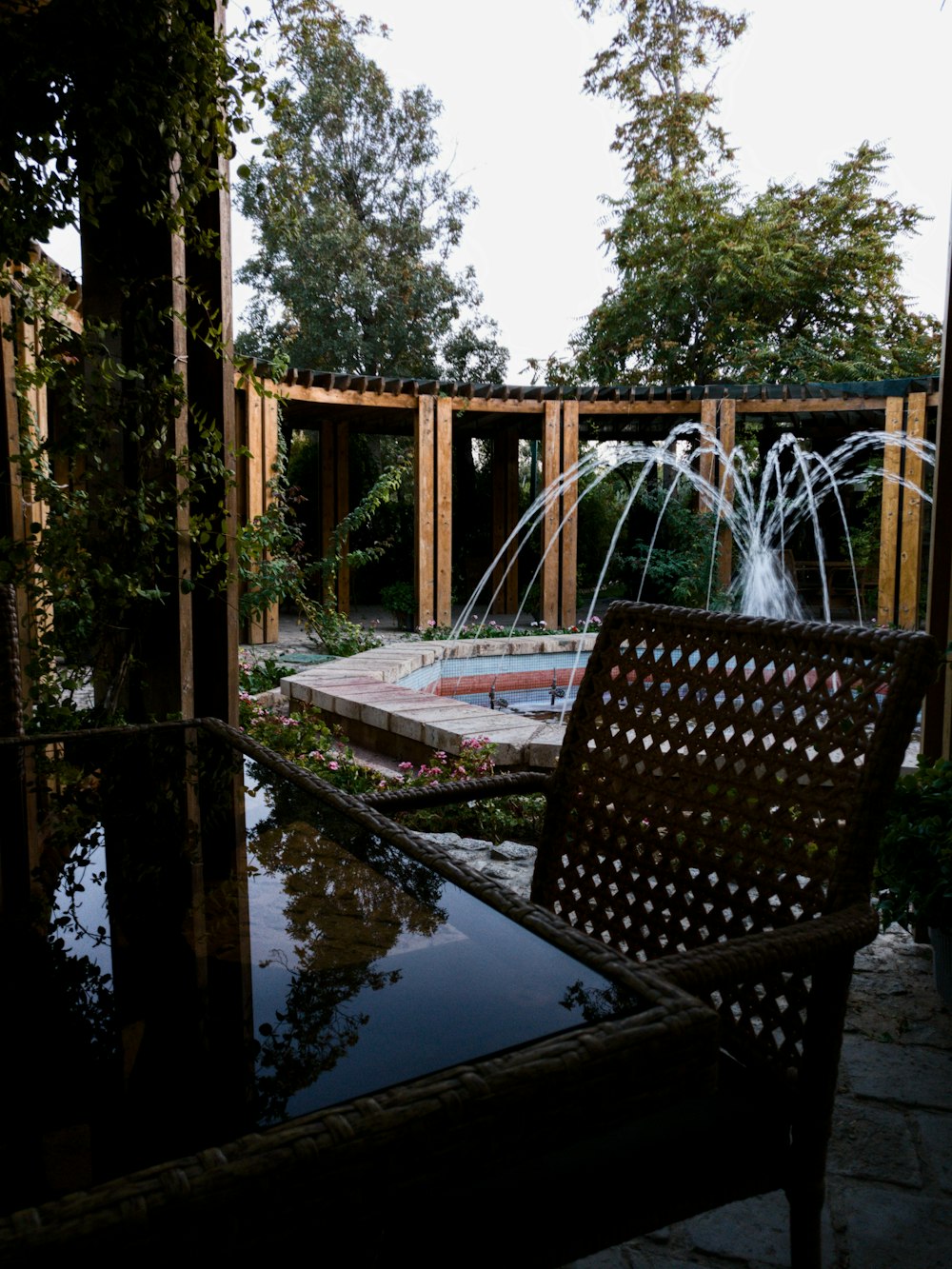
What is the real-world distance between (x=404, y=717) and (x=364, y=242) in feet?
50.9

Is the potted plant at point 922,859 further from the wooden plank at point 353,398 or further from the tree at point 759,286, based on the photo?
the tree at point 759,286

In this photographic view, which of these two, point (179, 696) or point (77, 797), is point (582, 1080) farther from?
point (179, 696)

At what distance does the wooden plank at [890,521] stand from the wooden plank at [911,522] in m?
0.08

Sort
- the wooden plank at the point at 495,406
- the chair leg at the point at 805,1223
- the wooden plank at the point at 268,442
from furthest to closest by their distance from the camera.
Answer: the wooden plank at the point at 495,406, the wooden plank at the point at 268,442, the chair leg at the point at 805,1223

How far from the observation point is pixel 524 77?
24.9m

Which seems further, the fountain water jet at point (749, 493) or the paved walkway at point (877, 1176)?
the fountain water jet at point (749, 493)

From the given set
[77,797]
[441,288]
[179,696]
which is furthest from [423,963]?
[441,288]

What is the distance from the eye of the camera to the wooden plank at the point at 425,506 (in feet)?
31.2

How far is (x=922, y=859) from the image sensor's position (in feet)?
6.19

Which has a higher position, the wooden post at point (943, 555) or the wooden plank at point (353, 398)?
the wooden plank at point (353, 398)

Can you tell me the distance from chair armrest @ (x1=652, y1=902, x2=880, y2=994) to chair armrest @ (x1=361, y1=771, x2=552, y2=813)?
51cm

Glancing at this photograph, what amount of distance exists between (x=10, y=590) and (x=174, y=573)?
0.46m

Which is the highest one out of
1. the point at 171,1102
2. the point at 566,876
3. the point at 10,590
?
the point at 10,590

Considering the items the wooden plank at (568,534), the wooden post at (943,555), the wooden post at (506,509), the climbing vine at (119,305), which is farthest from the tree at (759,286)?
the climbing vine at (119,305)
